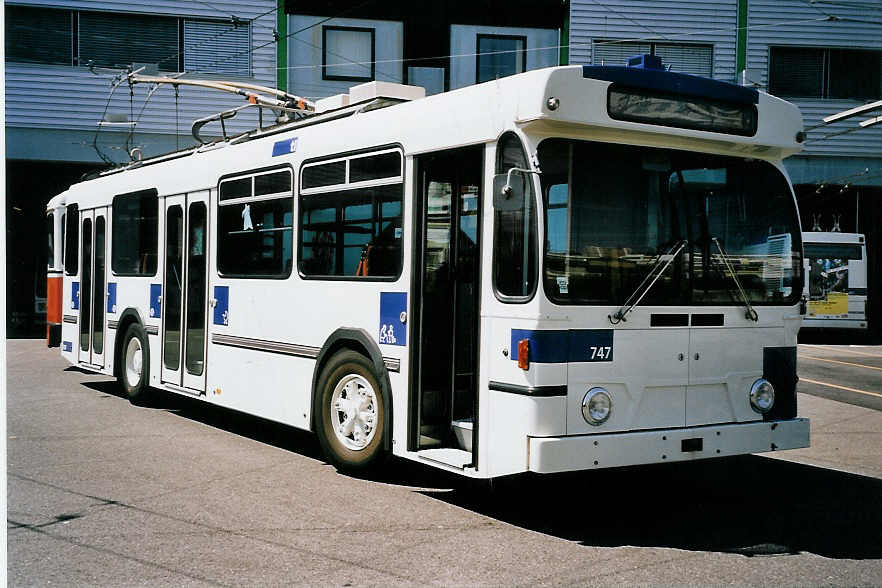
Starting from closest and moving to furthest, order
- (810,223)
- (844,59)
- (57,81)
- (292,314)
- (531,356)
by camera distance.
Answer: (531,356) < (292,314) < (57,81) < (844,59) < (810,223)

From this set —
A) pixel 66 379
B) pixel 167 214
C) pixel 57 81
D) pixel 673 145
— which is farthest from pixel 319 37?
pixel 673 145

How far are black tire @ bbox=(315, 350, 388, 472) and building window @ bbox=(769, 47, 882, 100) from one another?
70.8 feet

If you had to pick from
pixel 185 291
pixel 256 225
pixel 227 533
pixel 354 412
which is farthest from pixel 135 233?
pixel 227 533

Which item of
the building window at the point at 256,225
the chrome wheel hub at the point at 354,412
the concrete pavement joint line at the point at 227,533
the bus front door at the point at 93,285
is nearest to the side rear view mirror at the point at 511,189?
the chrome wheel hub at the point at 354,412

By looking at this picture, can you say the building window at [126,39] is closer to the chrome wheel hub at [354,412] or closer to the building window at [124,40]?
the building window at [124,40]

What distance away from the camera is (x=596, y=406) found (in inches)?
253

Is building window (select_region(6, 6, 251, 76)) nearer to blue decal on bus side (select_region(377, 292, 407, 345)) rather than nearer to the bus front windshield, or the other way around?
blue decal on bus side (select_region(377, 292, 407, 345))

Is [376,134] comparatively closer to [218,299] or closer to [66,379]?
[218,299]

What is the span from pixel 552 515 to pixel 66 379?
10.7 metres

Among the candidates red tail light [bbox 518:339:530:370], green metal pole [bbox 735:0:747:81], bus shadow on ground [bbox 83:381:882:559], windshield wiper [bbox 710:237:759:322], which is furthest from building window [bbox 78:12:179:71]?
red tail light [bbox 518:339:530:370]

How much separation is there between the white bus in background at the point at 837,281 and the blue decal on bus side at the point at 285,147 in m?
22.0

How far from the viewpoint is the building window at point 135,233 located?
12.2 metres

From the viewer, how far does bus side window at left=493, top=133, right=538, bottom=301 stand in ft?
20.8

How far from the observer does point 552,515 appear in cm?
700
